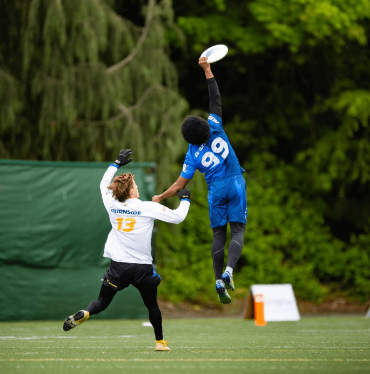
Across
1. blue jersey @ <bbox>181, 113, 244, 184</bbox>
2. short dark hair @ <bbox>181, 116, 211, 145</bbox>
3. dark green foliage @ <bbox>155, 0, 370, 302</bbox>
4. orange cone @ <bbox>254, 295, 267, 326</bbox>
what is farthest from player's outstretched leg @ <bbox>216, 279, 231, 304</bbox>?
dark green foliage @ <bbox>155, 0, 370, 302</bbox>

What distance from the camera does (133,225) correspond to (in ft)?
20.7

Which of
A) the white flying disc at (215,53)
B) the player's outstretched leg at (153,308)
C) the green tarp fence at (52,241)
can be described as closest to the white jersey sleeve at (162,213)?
the player's outstretched leg at (153,308)

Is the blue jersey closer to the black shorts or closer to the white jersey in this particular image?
the white jersey

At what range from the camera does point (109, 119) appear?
1458cm

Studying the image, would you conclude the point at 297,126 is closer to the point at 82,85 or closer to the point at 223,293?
the point at 82,85

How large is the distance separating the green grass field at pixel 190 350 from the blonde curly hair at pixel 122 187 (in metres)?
1.47

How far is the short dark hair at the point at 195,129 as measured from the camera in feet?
22.3

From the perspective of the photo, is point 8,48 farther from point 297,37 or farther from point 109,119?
point 297,37

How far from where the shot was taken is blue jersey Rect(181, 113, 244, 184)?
6988mm

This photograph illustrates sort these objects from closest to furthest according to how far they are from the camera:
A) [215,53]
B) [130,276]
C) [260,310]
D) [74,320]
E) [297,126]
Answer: [74,320]
[130,276]
[215,53]
[260,310]
[297,126]

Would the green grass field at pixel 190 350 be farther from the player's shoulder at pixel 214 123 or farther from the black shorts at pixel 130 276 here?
the player's shoulder at pixel 214 123

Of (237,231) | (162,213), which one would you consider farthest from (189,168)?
(162,213)

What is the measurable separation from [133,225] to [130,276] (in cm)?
48

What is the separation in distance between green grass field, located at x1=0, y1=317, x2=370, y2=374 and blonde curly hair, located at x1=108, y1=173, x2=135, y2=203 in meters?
1.47
